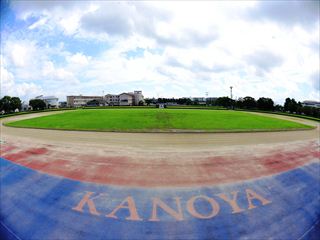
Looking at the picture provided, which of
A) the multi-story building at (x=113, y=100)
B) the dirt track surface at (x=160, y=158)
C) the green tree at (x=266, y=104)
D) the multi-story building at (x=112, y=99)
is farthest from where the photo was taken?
the multi-story building at (x=112, y=99)

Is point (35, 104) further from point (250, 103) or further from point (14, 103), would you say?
point (250, 103)

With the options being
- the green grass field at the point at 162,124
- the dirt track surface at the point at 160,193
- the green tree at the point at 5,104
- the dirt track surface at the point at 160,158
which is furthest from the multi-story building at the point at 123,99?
the dirt track surface at the point at 160,193

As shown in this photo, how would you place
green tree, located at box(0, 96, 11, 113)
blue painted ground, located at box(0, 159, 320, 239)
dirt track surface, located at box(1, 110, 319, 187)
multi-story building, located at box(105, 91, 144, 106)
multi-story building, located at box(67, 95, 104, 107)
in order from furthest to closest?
1. multi-story building, located at box(67, 95, 104, 107)
2. multi-story building, located at box(105, 91, 144, 106)
3. green tree, located at box(0, 96, 11, 113)
4. dirt track surface, located at box(1, 110, 319, 187)
5. blue painted ground, located at box(0, 159, 320, 239)

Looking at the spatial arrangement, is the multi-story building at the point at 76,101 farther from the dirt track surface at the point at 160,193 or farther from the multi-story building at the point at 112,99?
the dirt track surface at the point at 160,193

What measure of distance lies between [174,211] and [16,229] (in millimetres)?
4972

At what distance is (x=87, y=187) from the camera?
321 inches

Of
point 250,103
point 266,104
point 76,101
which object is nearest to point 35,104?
point 76,101

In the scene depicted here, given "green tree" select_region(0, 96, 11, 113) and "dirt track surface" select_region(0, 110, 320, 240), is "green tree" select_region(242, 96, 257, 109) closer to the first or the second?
"dirt track surface" select_region(0, 110, 320, 240)

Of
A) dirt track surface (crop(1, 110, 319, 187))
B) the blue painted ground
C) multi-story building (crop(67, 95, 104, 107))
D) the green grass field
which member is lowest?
the blue painted ground

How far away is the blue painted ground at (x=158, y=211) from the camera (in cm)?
604

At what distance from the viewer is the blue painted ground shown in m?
6.04

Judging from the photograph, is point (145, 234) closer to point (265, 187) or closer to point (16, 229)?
point (16, 229)

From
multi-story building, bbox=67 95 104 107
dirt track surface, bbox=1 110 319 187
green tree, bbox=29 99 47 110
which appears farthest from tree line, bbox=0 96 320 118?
multi-story building, bbox=67 95 104 107

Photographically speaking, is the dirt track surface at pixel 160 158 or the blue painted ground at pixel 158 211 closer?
the blue painted ground at pixel 158 211
